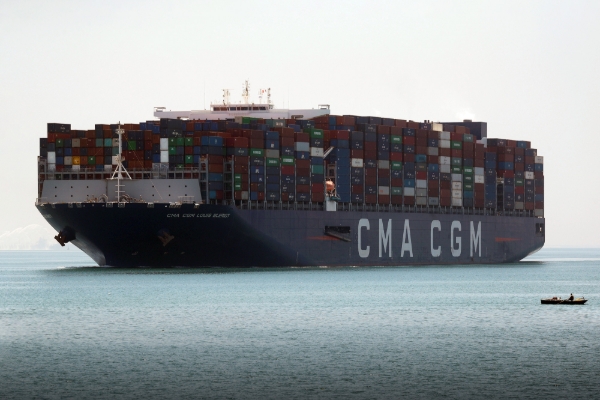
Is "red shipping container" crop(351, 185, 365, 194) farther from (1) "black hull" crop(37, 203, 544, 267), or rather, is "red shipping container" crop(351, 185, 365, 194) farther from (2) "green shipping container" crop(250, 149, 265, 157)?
(2) "green shipping container" crop(250, 149, 265, 157)

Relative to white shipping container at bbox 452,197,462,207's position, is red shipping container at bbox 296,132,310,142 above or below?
above

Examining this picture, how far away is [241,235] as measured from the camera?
89.3m

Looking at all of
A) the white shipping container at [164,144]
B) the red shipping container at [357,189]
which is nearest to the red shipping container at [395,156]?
the red shipping container at [357,189]

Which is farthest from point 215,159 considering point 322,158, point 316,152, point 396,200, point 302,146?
point 396,200

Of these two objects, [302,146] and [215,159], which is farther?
[302,146]

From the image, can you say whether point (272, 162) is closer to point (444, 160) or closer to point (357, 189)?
point (357, 189)

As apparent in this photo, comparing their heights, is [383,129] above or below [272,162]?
above

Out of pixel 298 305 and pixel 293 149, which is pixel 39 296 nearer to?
pixel 298 305

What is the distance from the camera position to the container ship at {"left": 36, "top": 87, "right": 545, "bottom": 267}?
8738cm

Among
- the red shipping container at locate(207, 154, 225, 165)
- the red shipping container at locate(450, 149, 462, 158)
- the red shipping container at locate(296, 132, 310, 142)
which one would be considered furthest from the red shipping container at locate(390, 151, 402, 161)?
the red shipping container at locate(207, 154, 225, 165)

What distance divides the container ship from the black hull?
0.33 feet

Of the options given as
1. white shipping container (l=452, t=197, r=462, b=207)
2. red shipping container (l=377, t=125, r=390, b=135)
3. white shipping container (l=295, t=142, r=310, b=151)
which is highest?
red shipping container (l=377, t=125, r=390, b=135)

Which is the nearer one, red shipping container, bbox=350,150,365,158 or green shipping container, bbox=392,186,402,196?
red shipping container, bbox=350,150,365,158

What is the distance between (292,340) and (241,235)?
39.1 m
